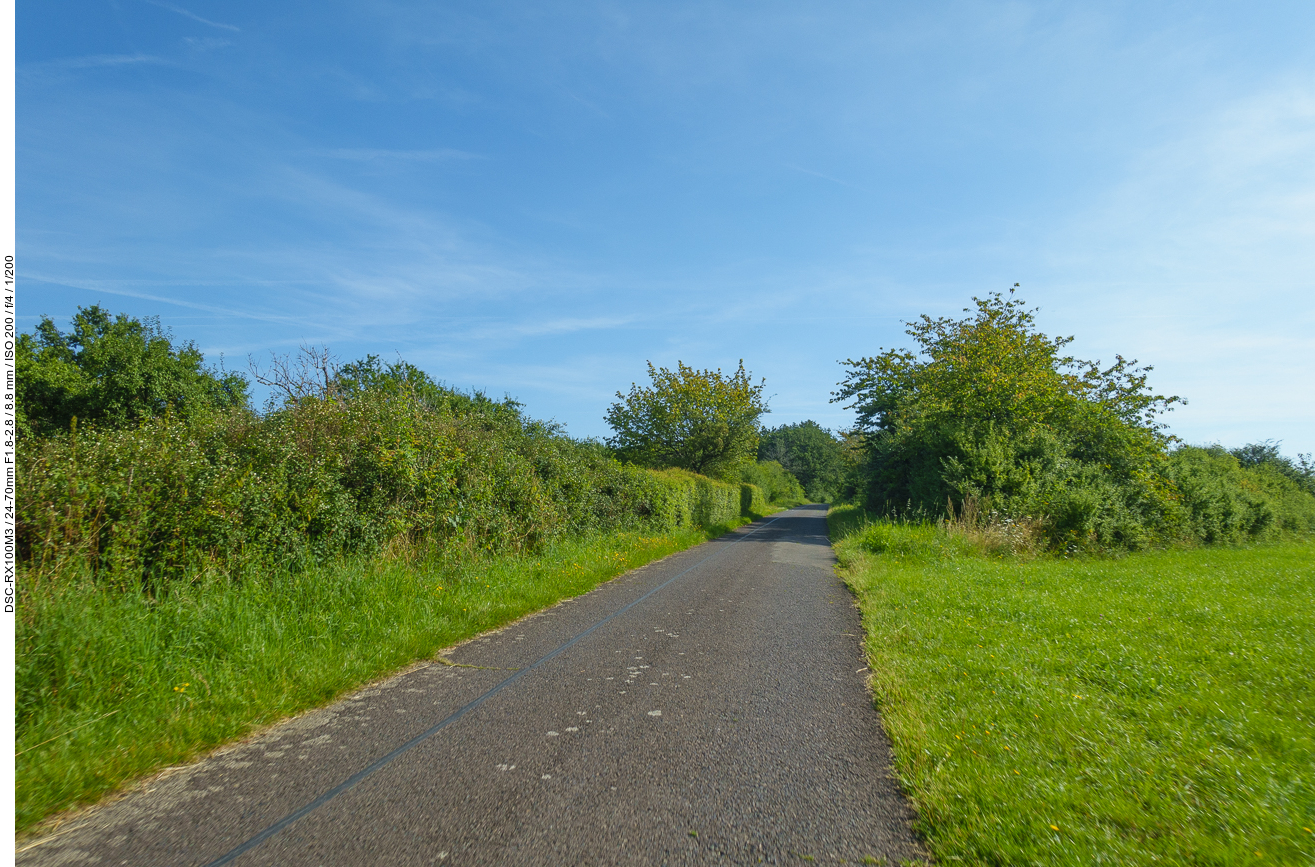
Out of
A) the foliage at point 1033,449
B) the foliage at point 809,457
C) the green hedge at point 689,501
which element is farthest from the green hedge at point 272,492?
the foliage at point 809,457

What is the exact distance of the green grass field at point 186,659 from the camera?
3496 mm

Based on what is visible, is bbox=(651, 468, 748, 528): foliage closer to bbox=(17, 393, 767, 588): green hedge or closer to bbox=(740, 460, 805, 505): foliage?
bbox=(17, 393, 767, 588): green hedge

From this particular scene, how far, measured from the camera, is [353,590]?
6918 mm

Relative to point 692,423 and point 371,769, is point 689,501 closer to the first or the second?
point 692,423

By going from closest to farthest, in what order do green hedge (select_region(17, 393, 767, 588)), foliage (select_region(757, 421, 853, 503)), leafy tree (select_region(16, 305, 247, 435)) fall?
green hedge (select_region(17, 393, 767, 588)), leafy tree (select_region(16, 305, 247, 435)), foliage (select_region(757, 421, 853, 503))

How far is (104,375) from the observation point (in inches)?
1178

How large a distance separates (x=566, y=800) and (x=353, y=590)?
4.68 meters

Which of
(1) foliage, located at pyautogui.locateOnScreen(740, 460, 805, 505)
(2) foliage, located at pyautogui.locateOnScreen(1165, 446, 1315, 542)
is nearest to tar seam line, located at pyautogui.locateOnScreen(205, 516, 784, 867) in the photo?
(2) foliage, located at pyautogui.locateOnScreen(1165, 446, 1315, 542)

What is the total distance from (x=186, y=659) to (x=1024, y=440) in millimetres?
18773

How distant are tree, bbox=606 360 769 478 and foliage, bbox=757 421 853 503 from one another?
62888mm

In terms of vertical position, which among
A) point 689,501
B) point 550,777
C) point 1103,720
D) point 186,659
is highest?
point 689,501

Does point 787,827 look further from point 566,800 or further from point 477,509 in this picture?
point 477,509

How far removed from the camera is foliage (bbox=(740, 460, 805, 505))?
56.6 meters

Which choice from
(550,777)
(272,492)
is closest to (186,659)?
(272,492)
